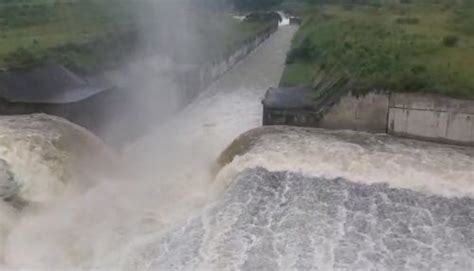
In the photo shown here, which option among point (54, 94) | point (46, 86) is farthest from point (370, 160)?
point (46, 86)

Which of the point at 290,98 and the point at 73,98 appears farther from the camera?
the point at 290,98

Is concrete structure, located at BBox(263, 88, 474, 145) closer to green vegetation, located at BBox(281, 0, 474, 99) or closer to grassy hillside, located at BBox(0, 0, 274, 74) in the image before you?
green vegetation, located at BBox(281, 0, 474, 99)

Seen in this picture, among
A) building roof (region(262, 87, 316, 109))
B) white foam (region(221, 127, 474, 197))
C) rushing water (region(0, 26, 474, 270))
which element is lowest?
rushing water (region(0, 26, 474, 270))

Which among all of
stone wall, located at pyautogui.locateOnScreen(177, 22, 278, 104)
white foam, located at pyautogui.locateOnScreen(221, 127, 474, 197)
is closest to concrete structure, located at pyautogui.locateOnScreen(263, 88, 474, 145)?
white foam, located at pyautogui.locateOnScreen(221, 127, 474, 197)

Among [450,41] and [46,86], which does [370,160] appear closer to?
[450,41]

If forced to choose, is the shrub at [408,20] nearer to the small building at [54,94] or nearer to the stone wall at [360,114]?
the stone wall at [360,114]

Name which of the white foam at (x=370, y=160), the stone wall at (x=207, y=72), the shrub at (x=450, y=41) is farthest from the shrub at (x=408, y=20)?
the white foam at (x=370, y=160)
